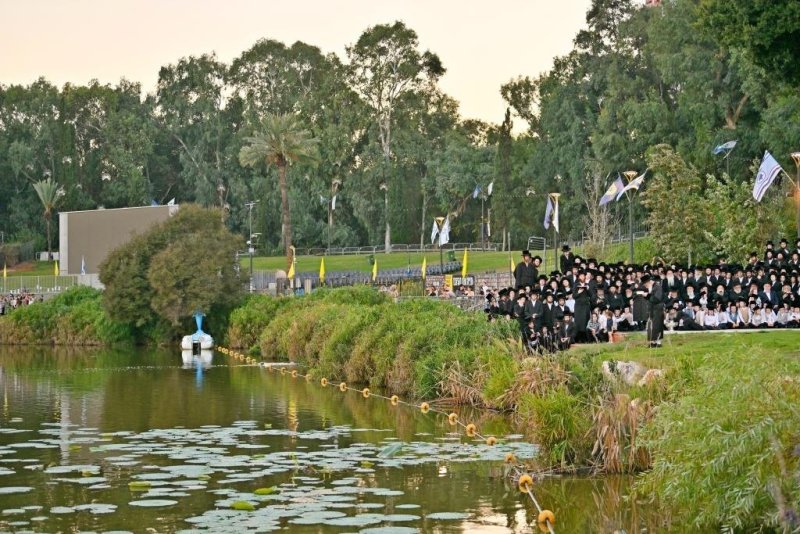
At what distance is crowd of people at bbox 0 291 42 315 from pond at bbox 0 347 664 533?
119 feet

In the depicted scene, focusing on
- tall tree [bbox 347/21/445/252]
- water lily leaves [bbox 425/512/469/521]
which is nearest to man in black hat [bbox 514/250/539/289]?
water lily leaves [bbox 425/512/469/521]

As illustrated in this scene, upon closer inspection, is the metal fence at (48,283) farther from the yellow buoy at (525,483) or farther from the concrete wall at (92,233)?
the yellow buoy at (525,483)

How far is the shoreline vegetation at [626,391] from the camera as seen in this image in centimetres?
1320

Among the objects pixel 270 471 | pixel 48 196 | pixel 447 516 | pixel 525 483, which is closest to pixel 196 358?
pixel 270 471

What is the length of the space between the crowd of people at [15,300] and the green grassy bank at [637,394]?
33625 millimetres

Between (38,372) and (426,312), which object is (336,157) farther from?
(426,312)

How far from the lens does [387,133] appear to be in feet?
335

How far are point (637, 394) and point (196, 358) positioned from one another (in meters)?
30.8

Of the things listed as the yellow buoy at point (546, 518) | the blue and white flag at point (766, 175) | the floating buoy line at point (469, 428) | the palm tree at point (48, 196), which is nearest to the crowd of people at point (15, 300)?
the floating buoy line at point (469, 428)

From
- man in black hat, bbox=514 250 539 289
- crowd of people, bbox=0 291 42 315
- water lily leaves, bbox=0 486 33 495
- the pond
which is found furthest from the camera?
crowd of people, bbox=0 291 42 315

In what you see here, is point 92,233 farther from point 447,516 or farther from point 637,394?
point 447,516

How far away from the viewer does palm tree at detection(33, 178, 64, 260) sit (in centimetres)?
10550

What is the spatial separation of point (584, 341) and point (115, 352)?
2689 cm

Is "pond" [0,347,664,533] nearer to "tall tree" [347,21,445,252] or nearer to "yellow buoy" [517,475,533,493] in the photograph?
"yellow buoy" [517,475,533,493]
